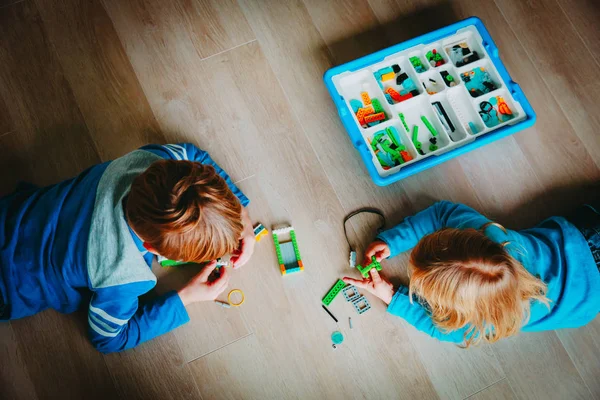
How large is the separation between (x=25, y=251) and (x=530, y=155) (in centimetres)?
143

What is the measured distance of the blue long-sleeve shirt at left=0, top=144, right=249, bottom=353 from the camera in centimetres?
92

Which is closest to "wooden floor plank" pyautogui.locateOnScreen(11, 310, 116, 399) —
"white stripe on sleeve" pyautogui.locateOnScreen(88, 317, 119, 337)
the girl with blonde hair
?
"white stripe on sleeve" pyautogui.locateOnScreen(88, 317, 119, 337)

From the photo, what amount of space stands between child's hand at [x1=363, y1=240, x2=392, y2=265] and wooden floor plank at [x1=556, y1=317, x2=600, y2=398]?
54cm

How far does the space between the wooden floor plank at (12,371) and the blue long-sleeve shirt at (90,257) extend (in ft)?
0.47

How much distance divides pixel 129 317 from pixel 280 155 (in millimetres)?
614

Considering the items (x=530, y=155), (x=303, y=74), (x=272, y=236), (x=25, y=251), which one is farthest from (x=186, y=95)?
(x=530, y=155)

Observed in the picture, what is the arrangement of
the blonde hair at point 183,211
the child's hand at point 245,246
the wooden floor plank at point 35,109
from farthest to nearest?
the wooden floor plank at point 35,109 < the child's hand at point 245,246 < the blonde hair at point 183,211

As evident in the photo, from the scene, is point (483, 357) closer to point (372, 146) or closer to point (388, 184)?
point (388, 184)

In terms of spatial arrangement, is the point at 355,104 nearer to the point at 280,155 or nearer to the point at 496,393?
the point at 280,155

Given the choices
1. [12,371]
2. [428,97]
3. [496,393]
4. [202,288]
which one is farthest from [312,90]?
[12,371]

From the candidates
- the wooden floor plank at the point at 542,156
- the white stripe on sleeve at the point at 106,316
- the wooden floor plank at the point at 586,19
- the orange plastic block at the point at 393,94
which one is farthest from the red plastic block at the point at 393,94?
the white stripe on sleeve at the point at 106,316

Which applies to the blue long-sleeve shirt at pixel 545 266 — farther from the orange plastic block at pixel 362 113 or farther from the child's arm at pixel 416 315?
the orange plastic block at pixel 362 113

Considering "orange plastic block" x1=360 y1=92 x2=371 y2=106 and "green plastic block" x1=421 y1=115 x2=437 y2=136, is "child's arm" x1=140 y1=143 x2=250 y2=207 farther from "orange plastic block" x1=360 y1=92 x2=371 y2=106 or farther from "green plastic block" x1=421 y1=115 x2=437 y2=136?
"green plastic block" x1=421 y1=115 x2=437 y2=136

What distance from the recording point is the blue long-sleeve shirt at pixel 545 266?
105 centimetres
